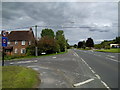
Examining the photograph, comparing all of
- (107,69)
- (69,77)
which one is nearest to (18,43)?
(107,69)

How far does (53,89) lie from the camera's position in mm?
6391

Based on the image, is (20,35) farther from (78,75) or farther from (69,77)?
(69,77)

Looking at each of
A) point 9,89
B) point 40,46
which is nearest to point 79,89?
point 9,89

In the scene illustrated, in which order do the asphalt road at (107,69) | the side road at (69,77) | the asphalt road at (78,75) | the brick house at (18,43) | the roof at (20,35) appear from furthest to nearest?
1. the roof at (20,35)
2. the brick house at (18,43)
3. the asphalt road at (107,69)
4. the asphalt road at (78,75)
5. the side road at (69,77)

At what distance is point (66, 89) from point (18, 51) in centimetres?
4260

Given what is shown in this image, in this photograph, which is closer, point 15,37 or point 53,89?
point 53,89

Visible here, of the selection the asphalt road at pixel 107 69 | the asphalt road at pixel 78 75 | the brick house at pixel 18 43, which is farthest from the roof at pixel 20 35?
the asphalt road at pixel 78 75

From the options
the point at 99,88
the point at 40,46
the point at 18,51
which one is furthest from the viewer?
the point at 18,51

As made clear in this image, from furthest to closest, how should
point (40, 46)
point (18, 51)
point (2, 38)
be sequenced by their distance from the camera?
point (18, 51) < point (40, 46) < point (2, 38)

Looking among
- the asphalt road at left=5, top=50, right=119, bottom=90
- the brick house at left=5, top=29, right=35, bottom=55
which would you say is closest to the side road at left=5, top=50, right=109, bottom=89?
the asphalt road at left=5, top=50, right=119, bottom=90

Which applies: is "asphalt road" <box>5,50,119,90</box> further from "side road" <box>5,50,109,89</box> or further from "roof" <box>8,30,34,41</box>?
"roof" <box>8,30,34,41</box>

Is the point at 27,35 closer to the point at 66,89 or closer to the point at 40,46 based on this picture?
the point at 40,46

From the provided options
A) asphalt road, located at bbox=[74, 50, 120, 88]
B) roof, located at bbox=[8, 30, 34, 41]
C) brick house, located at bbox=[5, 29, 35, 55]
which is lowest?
asphalt road, located at bbox=[74, 50, 120, 88]

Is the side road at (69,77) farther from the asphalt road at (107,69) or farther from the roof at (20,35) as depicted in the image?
the roof at (20,35)
